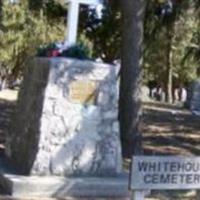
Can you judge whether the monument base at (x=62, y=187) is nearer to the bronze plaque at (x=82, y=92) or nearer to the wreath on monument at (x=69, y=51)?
the bronze plaque at (x=82, y=92)

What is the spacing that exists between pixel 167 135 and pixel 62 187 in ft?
19.9

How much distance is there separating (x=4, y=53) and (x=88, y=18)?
50.9 feet

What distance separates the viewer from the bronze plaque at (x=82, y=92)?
26.0 feet

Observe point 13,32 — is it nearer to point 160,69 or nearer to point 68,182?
point 160,69

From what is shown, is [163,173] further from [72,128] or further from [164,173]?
[72,128]

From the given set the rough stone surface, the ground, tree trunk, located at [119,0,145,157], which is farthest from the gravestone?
tree trunk, located at [119,0,145,157]

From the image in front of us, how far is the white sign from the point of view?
520cm

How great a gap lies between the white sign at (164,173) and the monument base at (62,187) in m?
2.53

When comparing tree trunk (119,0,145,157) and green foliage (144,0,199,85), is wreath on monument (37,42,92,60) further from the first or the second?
green foliage (144,0,199,85)

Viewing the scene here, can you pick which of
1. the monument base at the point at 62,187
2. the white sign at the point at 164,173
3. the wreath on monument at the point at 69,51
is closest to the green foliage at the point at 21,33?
the wreath on monument at the point at 69,51

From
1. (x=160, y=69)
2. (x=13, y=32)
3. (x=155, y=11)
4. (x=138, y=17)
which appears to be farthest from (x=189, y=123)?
(x=160, y=69)

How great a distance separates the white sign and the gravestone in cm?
257

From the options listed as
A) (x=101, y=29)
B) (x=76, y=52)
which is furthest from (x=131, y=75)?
(x=101, y=29)

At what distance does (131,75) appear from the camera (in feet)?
33.6
